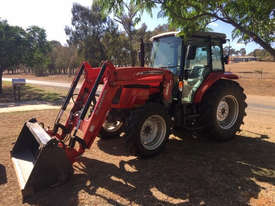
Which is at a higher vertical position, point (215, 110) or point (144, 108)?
point (144, 108)

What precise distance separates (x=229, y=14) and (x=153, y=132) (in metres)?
2.43

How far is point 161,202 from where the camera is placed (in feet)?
9.28

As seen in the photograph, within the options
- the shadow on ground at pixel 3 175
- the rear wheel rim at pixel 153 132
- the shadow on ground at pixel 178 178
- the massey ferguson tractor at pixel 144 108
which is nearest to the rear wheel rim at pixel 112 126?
the massey ferguson tractor at pixel 144 108

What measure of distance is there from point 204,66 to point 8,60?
48.3 feet

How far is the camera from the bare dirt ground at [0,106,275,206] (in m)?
2.88

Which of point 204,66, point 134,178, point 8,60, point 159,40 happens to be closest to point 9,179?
point 134,178

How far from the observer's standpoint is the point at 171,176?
347 centimetres

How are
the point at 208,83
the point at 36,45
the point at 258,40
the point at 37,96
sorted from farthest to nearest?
1. the point at 36,45
2. the point at 37,96
3. the point at 208,83
4. the point at 258,40

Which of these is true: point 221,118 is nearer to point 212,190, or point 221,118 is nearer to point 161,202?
point 212,190

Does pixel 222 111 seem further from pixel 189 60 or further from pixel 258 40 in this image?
pixel 258 40

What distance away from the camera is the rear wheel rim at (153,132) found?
162 inches

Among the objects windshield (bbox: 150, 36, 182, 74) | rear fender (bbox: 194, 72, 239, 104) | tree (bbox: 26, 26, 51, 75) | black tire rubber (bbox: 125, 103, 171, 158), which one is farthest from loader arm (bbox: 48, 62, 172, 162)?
tree (bbox: 26, 26, 51, 75)

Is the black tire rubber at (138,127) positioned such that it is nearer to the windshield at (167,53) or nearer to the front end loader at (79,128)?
the front end loader at (79,128)

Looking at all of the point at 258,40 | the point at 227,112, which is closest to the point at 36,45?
the point at 227,112
